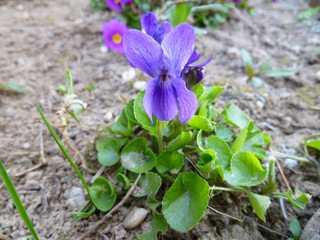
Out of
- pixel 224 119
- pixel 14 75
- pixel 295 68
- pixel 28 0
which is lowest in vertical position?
pixel 295 68

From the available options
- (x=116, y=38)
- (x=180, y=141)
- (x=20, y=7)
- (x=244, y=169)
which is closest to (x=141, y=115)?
(x=180, y=141)

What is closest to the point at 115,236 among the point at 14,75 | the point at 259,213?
the point at 259,213

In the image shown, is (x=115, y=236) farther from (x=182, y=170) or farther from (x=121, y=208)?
(x=182, y=170)

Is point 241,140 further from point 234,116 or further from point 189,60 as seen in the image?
point 189,60

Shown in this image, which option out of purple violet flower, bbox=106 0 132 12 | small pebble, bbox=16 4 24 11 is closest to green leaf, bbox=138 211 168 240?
purple violet flower, bbox=106 0 132 12

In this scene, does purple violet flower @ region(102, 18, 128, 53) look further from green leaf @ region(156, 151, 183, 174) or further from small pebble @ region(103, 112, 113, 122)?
green leaf @ region(156, 151, 183, 174)

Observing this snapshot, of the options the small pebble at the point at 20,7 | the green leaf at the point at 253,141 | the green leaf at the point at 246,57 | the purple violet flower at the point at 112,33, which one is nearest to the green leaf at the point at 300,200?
the green leaf at the point at 253,141
